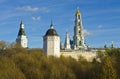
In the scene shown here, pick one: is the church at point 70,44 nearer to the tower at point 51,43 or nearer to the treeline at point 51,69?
the tower at point 51,43

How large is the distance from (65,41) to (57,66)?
234 ft

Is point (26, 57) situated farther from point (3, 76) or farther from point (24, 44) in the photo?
point (24, 44)

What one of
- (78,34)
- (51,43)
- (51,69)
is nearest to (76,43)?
(78,34)

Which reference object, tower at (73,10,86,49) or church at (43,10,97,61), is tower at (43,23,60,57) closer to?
church at (43,10,97,61)

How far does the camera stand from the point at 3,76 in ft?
199

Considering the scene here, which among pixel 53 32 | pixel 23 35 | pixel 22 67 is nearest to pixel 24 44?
pixel 23 35

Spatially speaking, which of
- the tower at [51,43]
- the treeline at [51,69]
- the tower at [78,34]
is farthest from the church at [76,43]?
the treeline at [51,69]

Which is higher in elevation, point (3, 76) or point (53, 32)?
point (53, 32)

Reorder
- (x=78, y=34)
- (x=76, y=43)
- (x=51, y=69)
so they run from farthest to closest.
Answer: (x=76, y=43) → (x=78, y=34) → (x=51, y=69)

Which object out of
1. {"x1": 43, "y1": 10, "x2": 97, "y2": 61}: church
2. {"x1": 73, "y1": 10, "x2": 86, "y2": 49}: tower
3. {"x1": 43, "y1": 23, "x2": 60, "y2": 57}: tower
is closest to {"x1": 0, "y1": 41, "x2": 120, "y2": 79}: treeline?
{"x1": 43, "y1": 23, "x2": 60, "y2": 57}: tower

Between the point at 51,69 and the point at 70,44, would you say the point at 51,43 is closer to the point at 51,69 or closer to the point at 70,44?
the point at 51,69

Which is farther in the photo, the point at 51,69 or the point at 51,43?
the point at 51,43

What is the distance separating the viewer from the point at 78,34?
13138cm

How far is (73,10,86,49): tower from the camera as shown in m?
131
